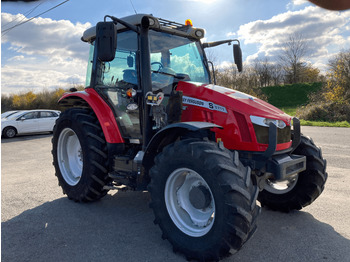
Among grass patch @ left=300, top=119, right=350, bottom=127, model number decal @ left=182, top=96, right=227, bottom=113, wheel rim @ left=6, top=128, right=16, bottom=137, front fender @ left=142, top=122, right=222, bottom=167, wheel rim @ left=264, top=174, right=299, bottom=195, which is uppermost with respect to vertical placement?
model number decal @ left=182, top=96, right=227, bottom=113

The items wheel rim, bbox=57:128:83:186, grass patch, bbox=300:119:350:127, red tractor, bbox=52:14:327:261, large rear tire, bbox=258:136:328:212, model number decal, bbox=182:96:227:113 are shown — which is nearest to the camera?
red tractor, bbox=52:14:327:261

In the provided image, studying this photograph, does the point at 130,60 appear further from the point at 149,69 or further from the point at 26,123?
the point at 26,123

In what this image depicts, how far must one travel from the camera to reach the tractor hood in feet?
10.4

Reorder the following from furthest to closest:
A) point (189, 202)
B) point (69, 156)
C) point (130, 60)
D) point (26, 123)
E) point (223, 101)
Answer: point (26, 123), point (69, 156), point (130, 60), point (223, 101), point (189, 202)

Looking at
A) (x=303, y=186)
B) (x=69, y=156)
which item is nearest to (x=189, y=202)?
(x=303, y=186)

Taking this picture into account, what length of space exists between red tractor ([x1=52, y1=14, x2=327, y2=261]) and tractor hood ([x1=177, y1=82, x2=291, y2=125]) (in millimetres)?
12

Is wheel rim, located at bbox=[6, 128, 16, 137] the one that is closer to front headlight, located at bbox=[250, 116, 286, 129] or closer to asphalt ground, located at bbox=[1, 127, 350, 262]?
asphalt ground, located at bbox=[1, 127, 350, 262]

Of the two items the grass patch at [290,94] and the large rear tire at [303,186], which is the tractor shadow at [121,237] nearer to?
the large rear tire at [303,186]

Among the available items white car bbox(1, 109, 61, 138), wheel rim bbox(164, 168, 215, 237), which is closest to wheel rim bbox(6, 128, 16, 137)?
white car bbox(1, 109, 61, 138)

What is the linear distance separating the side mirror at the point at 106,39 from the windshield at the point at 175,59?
66 centimetres

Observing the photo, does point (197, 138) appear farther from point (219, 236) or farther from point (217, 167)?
point (219, 236)

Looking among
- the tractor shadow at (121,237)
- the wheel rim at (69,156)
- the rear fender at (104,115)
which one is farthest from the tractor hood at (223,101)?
the wheel rim at (69,156)

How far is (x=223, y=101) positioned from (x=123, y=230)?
6.06ft

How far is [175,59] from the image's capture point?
12.8 ft
